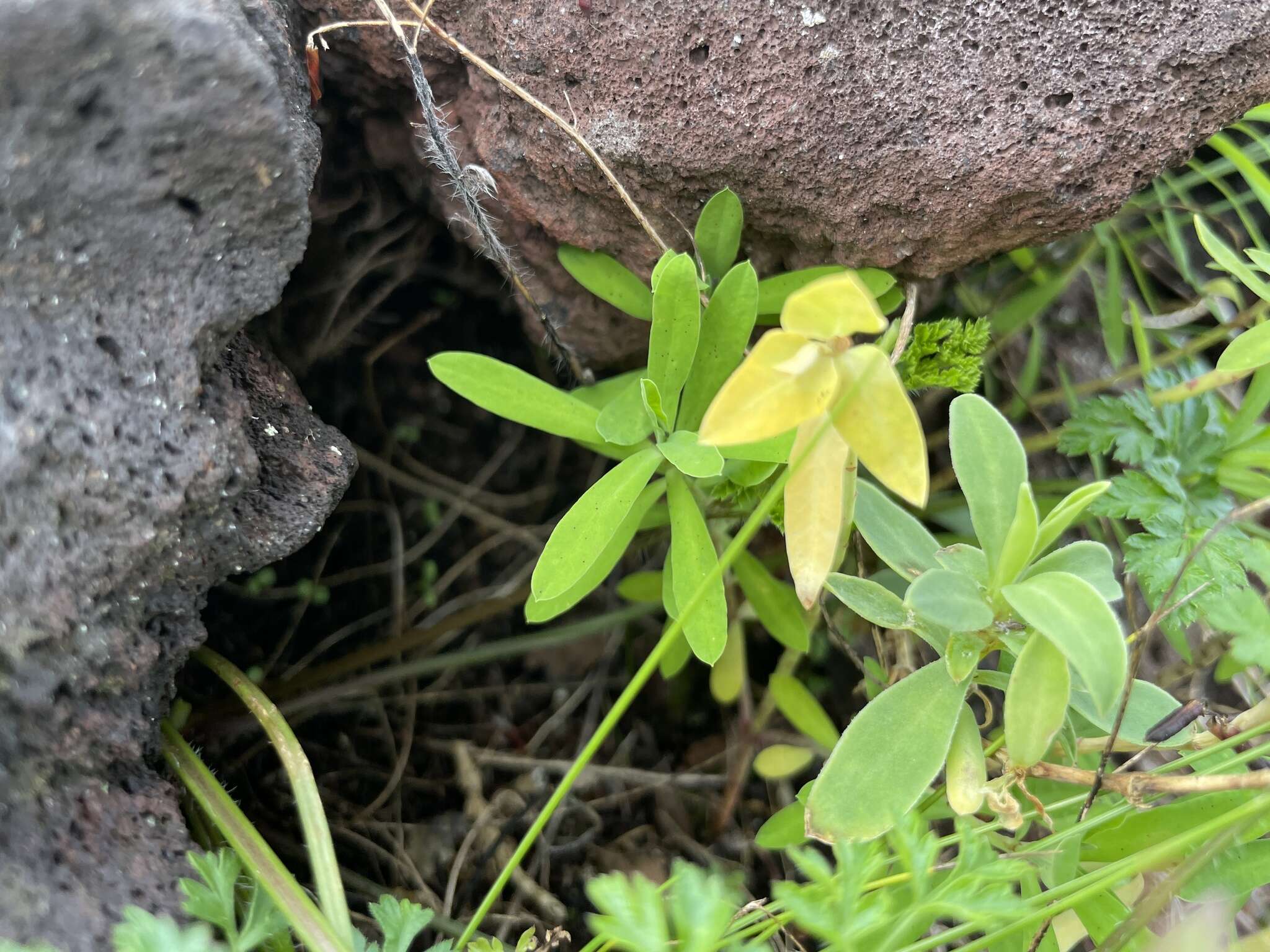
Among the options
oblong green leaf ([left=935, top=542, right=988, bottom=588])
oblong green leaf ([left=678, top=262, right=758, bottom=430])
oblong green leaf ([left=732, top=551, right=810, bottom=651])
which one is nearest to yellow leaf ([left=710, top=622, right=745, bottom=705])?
oblong green leaf ([left=732, top=551, right=810, bottom=651])

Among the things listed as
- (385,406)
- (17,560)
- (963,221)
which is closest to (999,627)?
(963,221)

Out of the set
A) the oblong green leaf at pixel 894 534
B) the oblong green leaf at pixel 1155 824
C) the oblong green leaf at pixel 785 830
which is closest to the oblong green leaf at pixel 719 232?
the oblong green leaf at pixel 894 534

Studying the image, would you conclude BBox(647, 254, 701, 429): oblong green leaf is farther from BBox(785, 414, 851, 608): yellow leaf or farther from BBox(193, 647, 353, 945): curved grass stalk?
BBox(193, 647, 353, 945): curved grass stalk

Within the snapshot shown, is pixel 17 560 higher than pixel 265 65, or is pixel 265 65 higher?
pixel 265 65

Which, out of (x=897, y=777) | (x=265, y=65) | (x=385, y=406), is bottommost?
(x=897, y=777)

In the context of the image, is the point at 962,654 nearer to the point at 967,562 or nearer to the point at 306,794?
the point at 967,562

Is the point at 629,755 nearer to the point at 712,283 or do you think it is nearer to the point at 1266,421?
the point at 712,283
